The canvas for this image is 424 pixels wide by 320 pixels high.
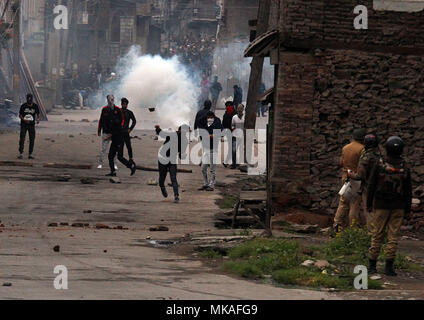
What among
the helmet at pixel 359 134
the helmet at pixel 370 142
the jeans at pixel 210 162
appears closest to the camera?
the helmet at pixel 370 142

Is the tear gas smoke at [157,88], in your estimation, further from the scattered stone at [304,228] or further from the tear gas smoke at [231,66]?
the scattered stone at [304,228]

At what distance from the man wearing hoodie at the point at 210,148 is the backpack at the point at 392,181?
946 cm

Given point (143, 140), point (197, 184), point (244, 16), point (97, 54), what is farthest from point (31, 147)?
point (97, 54)

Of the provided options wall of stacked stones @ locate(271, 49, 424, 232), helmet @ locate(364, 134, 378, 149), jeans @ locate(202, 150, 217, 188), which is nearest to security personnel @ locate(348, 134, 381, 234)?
helmet @ locate(364, 134, 378, 149)

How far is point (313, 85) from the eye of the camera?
1677 centimetres

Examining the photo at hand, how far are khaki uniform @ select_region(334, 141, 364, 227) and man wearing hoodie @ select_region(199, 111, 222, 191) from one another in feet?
20.5

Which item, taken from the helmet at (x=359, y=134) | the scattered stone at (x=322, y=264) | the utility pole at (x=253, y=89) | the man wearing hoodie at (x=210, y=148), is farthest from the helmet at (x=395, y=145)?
the man wearing hoodie at (x=210, y=148)

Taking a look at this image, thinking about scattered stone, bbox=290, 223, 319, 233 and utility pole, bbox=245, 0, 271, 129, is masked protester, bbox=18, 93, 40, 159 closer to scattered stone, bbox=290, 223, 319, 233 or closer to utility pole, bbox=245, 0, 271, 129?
utility pole, bbox=245, 0, 271, 129

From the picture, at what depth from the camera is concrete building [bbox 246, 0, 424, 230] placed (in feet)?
55.0

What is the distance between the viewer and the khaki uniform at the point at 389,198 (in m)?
12.0

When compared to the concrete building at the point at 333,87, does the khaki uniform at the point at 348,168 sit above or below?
below

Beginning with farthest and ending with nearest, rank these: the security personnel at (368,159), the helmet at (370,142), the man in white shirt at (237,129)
Result: 1. the man in white shirt at (237,129)
2. the helmet at (370,142)
3. the security personnel at (368,159)

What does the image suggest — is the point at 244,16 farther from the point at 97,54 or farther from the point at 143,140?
the point at 143,140

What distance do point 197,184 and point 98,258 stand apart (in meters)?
10.2
